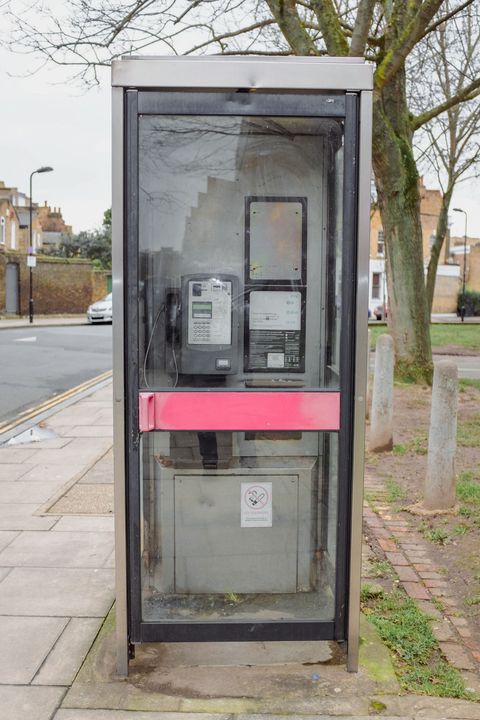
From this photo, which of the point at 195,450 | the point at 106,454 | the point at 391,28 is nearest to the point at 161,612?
the point at 195,450

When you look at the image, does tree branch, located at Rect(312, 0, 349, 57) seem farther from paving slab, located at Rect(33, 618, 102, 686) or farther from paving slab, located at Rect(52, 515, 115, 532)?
paving slab, located at Rect(33, 618, 102, 686)

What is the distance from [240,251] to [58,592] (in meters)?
2.18

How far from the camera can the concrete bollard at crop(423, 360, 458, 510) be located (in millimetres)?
5645

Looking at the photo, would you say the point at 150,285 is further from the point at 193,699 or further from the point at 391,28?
the point at 391,28

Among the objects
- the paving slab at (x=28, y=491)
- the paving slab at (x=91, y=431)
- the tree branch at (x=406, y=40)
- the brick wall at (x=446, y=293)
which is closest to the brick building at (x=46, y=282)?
the brick wall at (x=446, y=293)

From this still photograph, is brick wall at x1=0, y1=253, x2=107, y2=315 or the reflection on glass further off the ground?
brick wall at x1=0, y1=253, x2=107, y2=315

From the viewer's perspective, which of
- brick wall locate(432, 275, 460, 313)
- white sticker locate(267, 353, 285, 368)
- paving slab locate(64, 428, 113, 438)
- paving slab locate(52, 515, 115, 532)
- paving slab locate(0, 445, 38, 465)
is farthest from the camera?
brick wall locate(432, 275, 460, 313)

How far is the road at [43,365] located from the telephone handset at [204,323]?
722cm

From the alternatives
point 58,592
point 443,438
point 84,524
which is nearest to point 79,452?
point 84,524

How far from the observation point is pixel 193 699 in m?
3.14

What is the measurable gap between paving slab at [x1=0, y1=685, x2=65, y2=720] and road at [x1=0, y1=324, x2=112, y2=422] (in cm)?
739

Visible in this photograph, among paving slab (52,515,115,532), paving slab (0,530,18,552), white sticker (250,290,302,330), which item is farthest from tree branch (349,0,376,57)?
paving slab (0,530,18,552)

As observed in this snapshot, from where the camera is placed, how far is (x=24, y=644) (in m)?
3.64

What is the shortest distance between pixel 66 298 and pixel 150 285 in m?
43.8
